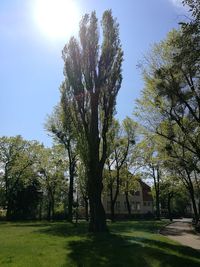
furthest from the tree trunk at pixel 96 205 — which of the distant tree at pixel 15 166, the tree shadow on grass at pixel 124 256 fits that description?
the distant tree at pixel 15 166

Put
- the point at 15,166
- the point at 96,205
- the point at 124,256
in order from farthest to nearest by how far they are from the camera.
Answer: the point at 15,166, the point at 96,205, the point at 124,256

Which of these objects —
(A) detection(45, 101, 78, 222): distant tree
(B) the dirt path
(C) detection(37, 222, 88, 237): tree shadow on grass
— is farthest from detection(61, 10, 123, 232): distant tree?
(A) detection(45, 101, 78, 222): distant tree

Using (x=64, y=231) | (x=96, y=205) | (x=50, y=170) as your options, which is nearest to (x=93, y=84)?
(x=96, y=205)

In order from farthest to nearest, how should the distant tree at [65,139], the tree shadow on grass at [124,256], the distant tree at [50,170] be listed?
the distant tree at [50,170]
the distant tree at [65,139]
the tree shadow on grass at [124,256]

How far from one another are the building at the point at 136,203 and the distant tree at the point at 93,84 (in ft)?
173

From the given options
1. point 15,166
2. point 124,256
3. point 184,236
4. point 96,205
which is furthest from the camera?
point 15,166

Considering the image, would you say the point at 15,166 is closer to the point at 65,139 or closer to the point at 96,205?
the point at 65,139

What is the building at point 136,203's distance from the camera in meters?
74.5

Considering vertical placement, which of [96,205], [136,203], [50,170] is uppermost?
[50,170]

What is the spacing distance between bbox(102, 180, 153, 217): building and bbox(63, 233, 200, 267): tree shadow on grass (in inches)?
2366

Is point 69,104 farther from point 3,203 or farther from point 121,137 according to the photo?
point 3,203

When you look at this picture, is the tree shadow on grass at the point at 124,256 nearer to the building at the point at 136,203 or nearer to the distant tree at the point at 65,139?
the distant tree at the point at 65,139

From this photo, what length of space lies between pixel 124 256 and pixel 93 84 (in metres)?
13.1

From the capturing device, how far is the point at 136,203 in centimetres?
8250
